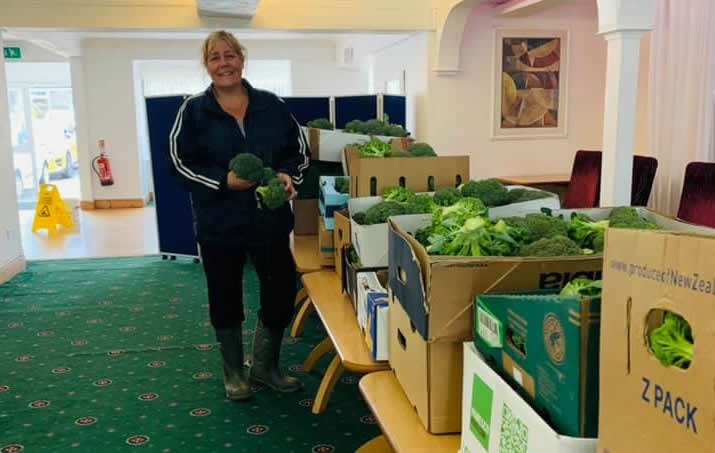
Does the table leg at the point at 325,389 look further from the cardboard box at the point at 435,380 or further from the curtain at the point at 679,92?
the curtain at the point at 679,92

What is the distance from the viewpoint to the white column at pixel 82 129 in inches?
350

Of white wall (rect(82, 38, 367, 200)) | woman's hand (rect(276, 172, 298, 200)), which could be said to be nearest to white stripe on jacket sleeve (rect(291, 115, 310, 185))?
woman's hand (rect(276, 172, 298, 200))

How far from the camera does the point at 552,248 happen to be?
1.37m

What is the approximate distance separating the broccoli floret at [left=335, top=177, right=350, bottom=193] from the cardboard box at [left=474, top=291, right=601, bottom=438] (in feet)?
5.88

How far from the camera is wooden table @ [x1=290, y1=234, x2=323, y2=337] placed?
287 cm

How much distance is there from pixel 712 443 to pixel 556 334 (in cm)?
30

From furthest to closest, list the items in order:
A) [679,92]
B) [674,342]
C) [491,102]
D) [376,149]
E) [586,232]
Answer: [491,102], [679,92], [376,149], [586,232], [674,342]

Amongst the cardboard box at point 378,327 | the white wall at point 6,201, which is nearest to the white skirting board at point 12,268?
the white wall at point 6,201

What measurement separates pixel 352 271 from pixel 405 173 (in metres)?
0.64

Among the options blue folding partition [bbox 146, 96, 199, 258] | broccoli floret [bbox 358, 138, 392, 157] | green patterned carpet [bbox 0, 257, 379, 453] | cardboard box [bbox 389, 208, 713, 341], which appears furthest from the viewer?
blue folding partition [bbox 146, 96, 199, 258]

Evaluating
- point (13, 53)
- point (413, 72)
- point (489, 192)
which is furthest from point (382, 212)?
point (13, 53)

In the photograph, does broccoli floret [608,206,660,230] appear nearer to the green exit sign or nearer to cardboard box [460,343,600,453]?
cardboard box [460,343,600,453]

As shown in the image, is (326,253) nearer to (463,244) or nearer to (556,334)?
(463,244)

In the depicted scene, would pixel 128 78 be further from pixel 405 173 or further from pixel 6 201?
pixel 405 173
